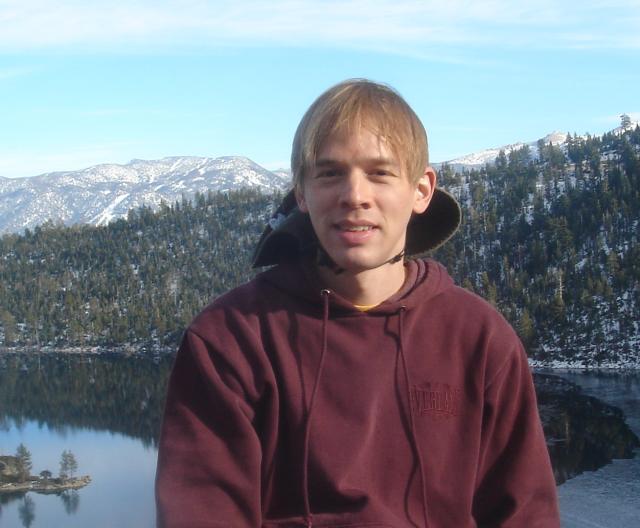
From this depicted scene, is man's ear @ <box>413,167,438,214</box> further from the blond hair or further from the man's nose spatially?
the man's nose

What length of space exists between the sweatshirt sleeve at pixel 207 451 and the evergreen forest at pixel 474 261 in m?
77.7

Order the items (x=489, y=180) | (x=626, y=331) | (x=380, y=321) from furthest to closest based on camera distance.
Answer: (x=489, y=180)
(x=626, y=331)
(x=380, y=321)

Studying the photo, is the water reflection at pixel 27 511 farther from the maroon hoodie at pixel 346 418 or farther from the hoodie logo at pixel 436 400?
the hoodie logo at pixel 436 400

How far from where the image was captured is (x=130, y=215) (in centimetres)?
15338

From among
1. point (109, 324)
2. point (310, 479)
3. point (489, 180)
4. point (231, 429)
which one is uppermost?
point (231, 429)

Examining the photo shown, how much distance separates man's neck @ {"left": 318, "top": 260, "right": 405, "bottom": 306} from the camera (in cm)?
259

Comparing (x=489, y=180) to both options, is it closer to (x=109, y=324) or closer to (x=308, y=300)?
(x=109, y=324)

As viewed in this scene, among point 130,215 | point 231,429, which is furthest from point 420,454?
point 130,215

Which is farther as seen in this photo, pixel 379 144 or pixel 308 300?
pixel 308 300

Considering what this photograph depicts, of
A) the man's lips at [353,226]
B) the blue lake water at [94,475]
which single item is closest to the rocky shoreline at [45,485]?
the blue lake water at [94,475]

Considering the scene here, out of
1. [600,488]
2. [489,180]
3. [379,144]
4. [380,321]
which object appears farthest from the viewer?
[489,180]

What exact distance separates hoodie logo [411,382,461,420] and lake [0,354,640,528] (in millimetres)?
31821

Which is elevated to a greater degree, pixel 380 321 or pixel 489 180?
pixel 380 321

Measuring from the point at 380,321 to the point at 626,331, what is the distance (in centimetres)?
8740
